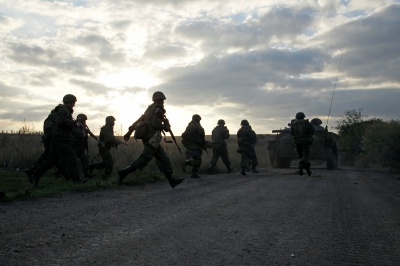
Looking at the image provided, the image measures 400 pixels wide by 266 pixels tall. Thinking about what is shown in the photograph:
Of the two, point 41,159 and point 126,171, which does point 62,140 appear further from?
point 126,171

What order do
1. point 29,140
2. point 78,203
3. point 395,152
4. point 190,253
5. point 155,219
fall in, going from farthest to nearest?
point 395,152
point 29,140
point 78,203
point 155,219
point 190,253

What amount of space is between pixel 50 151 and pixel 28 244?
6857 mm

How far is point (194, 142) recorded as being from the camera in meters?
15.8

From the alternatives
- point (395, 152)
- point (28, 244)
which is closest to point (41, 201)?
point (28, 244)

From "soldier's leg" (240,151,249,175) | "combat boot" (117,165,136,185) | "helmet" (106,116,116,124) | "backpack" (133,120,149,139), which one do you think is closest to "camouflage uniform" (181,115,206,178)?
"soldier's leg" (240,151,249,175)

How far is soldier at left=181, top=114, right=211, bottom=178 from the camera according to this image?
15.6m

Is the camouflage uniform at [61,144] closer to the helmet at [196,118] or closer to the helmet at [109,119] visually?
the helmet at [109,119]

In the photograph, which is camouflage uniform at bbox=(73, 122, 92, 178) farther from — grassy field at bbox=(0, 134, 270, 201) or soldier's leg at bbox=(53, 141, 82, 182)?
soldier's leg at bbox=(53, 141, 82, 182)

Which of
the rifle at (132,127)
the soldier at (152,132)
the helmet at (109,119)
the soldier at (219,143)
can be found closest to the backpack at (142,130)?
the soldier at (152,132)

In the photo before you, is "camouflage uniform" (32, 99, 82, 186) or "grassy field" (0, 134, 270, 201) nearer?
"grassy field" (0, 134, 270, 201)

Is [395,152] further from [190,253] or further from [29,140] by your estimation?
[190,253]

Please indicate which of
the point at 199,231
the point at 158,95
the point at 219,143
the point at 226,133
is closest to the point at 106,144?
the point at 158,95

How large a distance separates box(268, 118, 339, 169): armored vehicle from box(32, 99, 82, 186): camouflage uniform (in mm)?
13946

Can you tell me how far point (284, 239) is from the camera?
521cm
